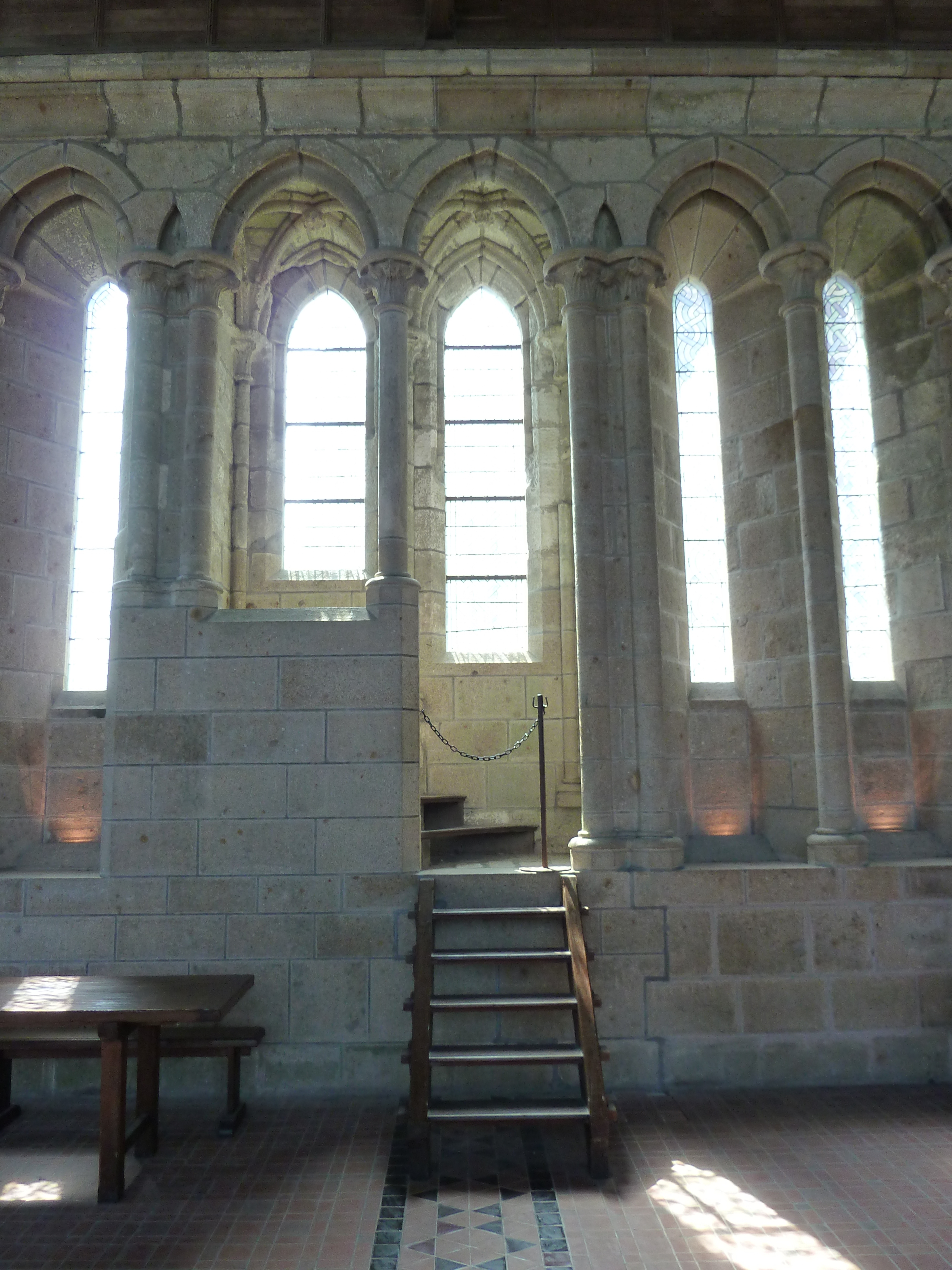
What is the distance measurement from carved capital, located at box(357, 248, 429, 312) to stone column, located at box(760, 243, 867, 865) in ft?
6.81

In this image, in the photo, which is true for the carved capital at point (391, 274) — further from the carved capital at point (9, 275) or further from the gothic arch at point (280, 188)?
the carved capital at point (9, 275)

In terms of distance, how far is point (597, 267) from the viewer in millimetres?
5609

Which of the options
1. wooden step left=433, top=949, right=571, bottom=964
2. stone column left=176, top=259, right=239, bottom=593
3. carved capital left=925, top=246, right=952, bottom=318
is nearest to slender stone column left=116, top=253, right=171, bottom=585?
stone column left=176, top=259, right=239, bottom=593

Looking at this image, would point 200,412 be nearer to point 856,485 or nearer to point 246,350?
point 246,350

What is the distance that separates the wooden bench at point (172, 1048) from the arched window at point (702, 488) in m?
3.33

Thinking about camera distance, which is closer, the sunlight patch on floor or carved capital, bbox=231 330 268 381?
the sunlight patch on floor

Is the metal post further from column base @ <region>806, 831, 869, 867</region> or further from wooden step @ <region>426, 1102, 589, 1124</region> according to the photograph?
column base @ <region>806, 831, 869, 867</region>

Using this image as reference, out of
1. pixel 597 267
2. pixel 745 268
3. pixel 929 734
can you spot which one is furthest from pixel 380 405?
pixel 929 734

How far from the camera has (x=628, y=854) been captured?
202 inches

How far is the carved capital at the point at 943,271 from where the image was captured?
5.73 metres

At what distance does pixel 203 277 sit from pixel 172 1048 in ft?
13.4

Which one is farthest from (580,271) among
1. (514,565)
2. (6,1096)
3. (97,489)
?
(6,1096)

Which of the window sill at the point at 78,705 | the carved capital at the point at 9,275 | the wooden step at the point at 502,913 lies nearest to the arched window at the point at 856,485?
the wooden step at the point at 502,913

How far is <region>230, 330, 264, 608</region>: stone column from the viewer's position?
6609 millimetres
